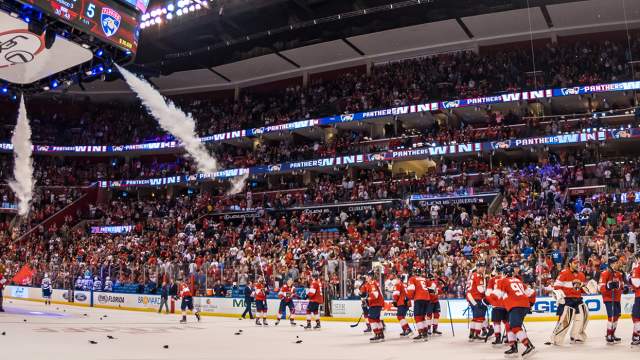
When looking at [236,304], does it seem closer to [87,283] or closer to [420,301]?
[87,283]

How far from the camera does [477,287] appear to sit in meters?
16.2

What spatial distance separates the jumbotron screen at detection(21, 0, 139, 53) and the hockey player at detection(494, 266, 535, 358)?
13026 millimetres

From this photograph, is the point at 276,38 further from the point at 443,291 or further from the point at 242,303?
the point at 443,291

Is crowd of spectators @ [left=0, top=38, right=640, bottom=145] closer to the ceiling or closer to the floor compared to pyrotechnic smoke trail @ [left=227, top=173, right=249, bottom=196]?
closer to the ceiling

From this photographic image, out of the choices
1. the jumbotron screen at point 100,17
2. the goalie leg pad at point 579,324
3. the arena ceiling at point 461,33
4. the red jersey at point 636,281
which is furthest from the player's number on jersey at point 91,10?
the arena ceiling at point 461,33

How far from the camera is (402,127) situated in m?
45.3

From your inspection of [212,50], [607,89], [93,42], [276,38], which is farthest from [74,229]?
[607,89]

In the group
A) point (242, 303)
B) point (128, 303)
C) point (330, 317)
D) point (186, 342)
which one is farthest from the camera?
point (128, 303)

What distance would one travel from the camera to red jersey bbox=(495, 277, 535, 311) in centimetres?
1313

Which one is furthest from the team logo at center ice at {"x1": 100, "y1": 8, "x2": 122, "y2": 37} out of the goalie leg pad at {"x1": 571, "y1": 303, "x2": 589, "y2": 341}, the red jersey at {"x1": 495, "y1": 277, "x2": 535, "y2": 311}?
the goalie leg pad at {"x1": 571, "y1": 303, "x2": 589, "y2": 341}

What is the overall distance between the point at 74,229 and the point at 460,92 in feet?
101

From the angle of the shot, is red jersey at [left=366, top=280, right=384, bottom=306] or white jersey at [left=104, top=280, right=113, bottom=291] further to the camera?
white jersey at [left=104, top=280, right=113, bottom=291]

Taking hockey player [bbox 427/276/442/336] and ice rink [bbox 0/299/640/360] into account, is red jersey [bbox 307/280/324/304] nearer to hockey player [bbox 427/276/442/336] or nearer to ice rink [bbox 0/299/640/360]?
ice rink [bbox 0/299/640/360]

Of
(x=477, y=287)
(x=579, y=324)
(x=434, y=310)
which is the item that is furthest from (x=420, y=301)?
(x=579, y=324)
